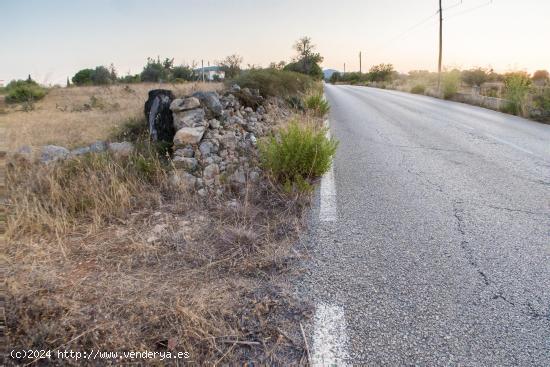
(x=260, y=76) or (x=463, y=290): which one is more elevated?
(x=260, y=76)

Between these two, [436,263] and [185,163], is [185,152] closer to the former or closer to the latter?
[185,163]

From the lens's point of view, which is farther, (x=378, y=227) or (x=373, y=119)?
(x=373, y=119)

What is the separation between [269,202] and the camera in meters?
3.53

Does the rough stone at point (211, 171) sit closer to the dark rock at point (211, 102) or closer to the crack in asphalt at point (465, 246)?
the dark rock at point (211, 102)

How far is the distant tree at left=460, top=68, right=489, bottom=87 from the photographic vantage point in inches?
1310

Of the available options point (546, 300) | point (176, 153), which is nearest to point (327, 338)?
point (546, 300)

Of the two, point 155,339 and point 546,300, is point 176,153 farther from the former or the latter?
point 546,300

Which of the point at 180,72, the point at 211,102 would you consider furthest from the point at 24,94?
the point at 211,102

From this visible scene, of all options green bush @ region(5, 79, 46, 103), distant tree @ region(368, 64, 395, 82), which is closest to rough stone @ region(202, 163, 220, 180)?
green bush @ region(5, 79, 46, 103)

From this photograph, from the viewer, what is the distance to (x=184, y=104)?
5297 mm

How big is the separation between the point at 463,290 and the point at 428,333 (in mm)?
558

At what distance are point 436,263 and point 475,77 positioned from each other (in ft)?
124

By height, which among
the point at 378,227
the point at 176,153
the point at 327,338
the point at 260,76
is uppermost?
the point at 260,76

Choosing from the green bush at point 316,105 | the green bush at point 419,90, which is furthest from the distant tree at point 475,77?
the green bush at point 316,105
